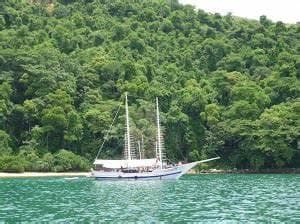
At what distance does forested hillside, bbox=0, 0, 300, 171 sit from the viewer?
96438 millimetres

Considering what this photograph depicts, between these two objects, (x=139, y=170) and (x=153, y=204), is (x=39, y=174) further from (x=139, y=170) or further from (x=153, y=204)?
(x=153, y=204)

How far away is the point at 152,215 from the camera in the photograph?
37656 mm

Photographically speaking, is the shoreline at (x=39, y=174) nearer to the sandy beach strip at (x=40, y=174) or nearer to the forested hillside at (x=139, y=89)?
the sandy beach strip at (x=40, y=174)

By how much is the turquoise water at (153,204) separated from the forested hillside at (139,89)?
114 ft

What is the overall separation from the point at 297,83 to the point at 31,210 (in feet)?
260

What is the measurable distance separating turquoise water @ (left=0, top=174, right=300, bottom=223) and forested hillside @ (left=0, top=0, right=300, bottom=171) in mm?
34887

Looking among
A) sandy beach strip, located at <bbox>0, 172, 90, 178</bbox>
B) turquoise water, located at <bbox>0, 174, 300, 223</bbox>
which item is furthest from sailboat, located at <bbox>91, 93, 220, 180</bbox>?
turquoise water, located at <bbox>0, 174, 300, 223</bbox>

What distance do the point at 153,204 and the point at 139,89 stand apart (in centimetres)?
6696

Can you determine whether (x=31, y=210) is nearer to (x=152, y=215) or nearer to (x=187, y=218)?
(x=152, y=215)

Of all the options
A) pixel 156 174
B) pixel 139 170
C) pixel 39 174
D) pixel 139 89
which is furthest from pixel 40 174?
pixel 139 89

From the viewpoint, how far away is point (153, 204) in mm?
44250

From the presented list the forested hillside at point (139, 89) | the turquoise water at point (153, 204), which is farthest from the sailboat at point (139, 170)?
the turquoise water at point (153, 204)

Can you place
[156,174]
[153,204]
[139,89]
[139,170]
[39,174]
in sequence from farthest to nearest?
[139,89], [39,174], [139,170], [156,174], [153,204]

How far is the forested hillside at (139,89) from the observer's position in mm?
96438
